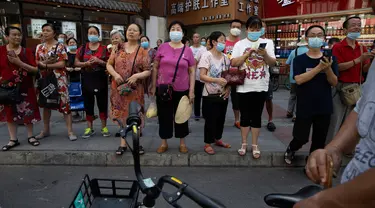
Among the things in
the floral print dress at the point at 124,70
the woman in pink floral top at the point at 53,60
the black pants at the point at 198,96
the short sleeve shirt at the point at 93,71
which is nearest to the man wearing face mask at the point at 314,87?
the floral print dress at the point at 124,70

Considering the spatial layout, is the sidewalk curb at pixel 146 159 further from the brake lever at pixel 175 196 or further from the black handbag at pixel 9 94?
the brake lever at pixel 175 196

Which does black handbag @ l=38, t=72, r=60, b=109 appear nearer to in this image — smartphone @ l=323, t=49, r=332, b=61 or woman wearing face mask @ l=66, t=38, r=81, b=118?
woman wearing face mask @ l=66, t=38, r=81, b=118

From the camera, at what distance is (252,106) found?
3717 mm

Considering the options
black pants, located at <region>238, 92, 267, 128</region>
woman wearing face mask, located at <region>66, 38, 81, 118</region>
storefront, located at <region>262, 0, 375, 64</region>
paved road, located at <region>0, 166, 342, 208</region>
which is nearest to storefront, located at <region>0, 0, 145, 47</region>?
woman wearing face mask, located at <region>66, 38, 81, 118</region>

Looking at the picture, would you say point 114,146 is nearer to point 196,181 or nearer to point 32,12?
point 196,181

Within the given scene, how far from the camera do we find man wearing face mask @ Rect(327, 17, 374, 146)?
3623mm

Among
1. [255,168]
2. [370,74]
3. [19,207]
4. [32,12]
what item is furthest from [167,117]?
[32,12]

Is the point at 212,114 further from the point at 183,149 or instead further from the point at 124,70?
the point at 124,70

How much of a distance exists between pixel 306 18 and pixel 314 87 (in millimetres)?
8978

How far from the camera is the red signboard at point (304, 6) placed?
9641 millimetres

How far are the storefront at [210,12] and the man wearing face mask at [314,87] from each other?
8256mm

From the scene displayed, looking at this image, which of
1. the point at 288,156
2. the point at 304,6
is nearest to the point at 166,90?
the point at 288,156

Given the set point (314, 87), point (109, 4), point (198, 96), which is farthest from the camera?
point (109, 4)

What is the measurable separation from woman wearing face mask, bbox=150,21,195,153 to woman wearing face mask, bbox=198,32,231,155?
213mm
